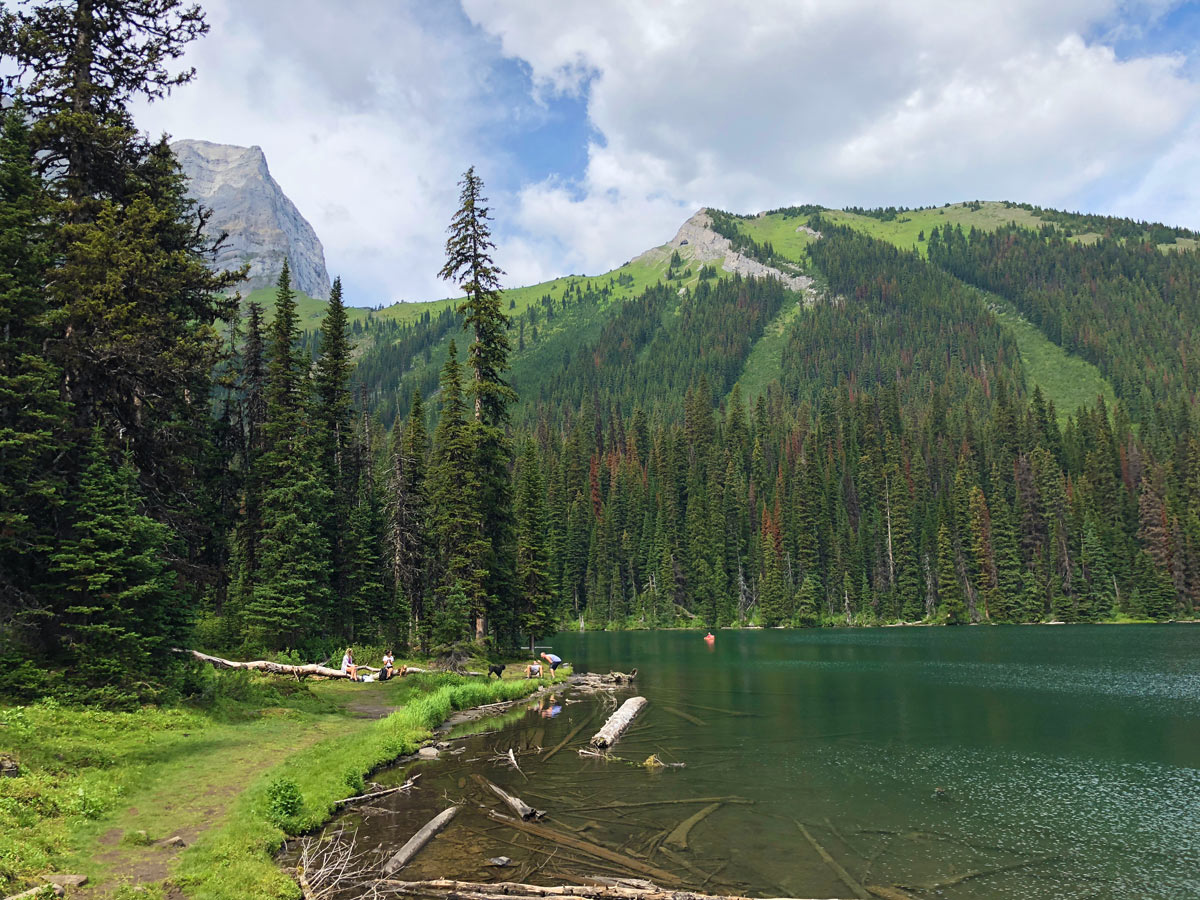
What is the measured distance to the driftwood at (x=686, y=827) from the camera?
663 inches

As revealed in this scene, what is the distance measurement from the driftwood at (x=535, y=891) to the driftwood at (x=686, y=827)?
3.17 meters

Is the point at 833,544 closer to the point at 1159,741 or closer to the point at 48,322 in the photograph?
the point at 1159,741

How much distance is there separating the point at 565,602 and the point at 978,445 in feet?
305

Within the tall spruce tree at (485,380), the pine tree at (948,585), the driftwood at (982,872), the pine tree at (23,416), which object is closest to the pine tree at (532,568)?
the tall spruce tree at (485,380)

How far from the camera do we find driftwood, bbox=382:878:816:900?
1299 cm

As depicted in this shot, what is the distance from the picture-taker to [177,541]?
1100 inches

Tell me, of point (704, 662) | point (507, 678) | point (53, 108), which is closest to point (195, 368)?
point (53, 108)

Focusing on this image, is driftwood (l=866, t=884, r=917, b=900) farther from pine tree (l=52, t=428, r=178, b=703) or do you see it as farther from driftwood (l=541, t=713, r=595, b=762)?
pine tree (l=52, t=428, r=178, b=703)

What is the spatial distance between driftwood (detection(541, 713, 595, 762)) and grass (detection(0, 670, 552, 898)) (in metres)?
5.26

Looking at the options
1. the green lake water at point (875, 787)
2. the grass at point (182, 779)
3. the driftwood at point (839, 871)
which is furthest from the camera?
the green lake water at point (875, 787)

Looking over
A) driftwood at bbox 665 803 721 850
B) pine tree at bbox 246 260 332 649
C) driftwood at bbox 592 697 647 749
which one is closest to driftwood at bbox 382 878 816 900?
driftwood at bbox 665 803 721 850

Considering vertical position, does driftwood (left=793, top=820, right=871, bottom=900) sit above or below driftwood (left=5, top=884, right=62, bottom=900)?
below

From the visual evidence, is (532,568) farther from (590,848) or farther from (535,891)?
(535,891)

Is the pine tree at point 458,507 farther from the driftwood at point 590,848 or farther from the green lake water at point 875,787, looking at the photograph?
the driftwood at point 590,848
